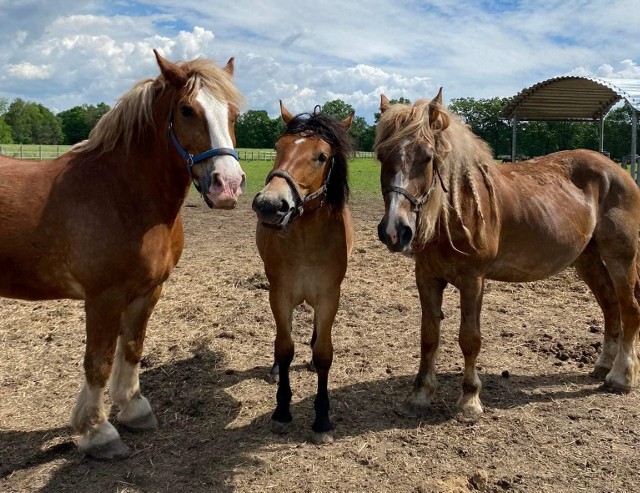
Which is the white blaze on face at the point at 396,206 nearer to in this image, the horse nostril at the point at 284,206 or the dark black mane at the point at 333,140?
the dark black mane at the point at 333,140

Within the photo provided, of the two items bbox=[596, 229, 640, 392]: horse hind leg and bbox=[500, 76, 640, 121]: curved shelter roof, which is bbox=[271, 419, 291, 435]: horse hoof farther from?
bbox=[500, 76, 640, 121]: curved shelter roof

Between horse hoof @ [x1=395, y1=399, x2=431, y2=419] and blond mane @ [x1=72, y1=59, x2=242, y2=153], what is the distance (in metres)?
2.60

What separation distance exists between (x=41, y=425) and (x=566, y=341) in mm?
4992

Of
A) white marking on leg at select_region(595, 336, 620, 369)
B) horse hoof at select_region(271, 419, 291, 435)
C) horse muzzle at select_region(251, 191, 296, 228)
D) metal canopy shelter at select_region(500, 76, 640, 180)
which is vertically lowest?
horse hoof at select_region(271, 419, 291, 435)

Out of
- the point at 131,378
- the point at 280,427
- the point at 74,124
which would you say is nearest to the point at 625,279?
the point at 280,427

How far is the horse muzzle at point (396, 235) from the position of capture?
125 inches

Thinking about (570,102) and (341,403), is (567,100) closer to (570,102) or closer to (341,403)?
(570,102)

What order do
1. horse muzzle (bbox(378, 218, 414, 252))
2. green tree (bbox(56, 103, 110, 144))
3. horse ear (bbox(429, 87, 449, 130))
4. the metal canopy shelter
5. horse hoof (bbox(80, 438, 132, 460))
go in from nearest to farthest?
horse muzzle (bbox(378, 218, 414, 252))
horse hoof (bbox(80, 438, 132, 460))
horse ear (bbox(429, 87, 449, 130))
the metal canopy shelter
green tree (bbox(56, 103, 110, 144))

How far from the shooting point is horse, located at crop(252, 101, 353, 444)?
3385 millimetres

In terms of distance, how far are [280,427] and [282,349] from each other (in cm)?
57

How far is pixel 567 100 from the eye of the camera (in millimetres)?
13805

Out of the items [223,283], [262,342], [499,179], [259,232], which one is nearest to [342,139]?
[259,232]

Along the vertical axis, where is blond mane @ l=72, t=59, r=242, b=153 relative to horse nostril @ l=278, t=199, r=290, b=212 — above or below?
above

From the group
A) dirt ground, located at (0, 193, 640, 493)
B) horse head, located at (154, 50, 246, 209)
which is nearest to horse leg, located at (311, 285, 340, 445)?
dirt ground, located at (0, 193, 640, 493)
